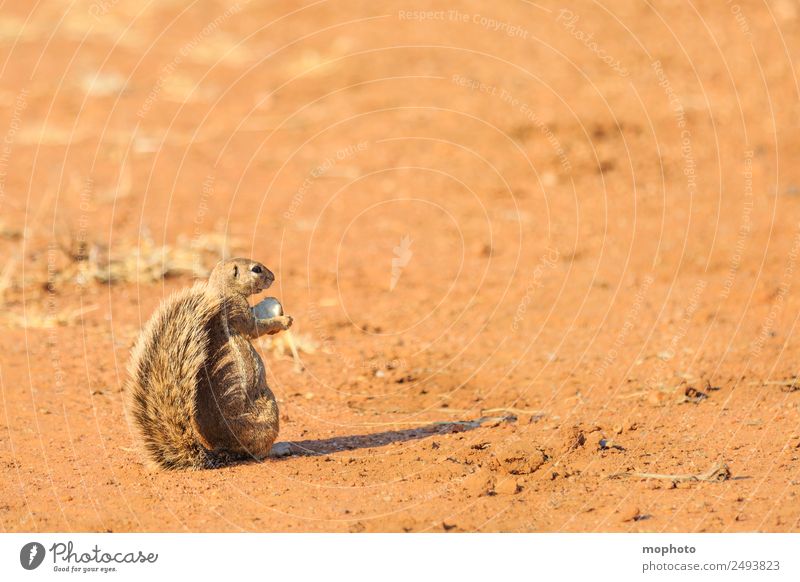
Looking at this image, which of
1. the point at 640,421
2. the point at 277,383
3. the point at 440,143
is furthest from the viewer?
the point at 440,143

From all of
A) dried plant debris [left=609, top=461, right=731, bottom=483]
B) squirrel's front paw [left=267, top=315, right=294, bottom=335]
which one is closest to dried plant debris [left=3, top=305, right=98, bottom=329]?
squirrel's front paw [left=267, top=315, right=294, bottom=335]

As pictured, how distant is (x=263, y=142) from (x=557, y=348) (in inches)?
299

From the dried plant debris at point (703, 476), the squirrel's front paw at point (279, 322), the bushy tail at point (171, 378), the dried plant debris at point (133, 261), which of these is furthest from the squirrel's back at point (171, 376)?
the dried plant debris at point (133, 261)

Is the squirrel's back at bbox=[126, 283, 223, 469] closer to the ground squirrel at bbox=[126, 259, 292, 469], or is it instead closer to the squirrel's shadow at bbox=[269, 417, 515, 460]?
the ground squirrel at bbox=[126, 259, 292, 469]

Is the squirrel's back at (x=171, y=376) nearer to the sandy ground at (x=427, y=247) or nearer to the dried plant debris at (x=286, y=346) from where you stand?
the sandy ground at (x=427, y=247)

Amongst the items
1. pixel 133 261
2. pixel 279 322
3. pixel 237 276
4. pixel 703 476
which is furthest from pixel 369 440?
pixel 133 261

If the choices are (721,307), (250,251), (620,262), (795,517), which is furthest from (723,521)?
(250,251)

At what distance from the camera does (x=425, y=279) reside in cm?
1116

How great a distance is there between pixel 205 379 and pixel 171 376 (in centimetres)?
25

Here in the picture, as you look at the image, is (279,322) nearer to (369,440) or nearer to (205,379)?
(205,379)

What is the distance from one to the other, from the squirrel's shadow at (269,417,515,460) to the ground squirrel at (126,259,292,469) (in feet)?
0.94

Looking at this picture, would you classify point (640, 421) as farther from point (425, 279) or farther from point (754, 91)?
point (754, 91)

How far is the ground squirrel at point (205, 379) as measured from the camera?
20.1 ft

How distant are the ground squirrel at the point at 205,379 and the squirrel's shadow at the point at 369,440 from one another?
0.94ft
